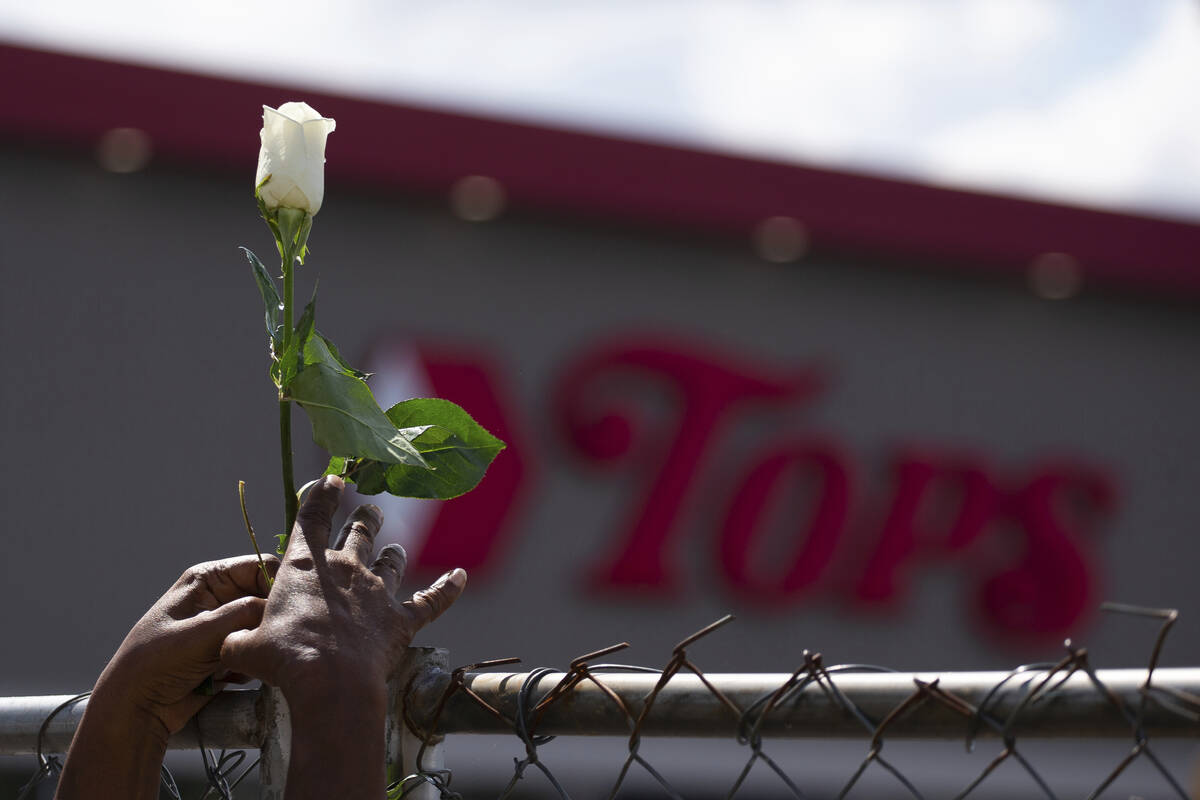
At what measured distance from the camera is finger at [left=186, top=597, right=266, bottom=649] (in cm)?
150

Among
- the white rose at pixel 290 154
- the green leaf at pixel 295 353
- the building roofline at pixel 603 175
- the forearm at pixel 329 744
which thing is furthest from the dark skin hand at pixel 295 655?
the building roofline at pixel 603 175

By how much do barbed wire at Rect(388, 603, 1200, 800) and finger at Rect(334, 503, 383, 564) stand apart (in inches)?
6.8

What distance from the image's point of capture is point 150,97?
895cm

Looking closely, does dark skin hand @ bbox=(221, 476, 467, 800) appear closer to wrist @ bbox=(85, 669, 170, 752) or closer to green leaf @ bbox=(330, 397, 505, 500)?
green leaf @ bbox=(330, 397, 505, 500)

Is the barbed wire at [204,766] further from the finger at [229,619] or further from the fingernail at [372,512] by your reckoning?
the fingernail at [372,512]

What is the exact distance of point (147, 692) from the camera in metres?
1.59

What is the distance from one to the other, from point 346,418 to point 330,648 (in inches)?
9.6

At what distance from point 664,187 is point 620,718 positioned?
8.84 metres

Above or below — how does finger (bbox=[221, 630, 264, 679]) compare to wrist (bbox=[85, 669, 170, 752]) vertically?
above

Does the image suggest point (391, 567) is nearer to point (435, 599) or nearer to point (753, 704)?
point (435, 599)

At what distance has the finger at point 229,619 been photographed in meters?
1.50

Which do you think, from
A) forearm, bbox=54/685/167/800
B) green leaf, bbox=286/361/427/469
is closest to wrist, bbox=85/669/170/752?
forearm, bbox=54/685/167/800

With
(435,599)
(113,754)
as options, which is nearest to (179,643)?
(113,754)

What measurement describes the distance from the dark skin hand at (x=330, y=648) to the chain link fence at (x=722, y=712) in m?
0.13
